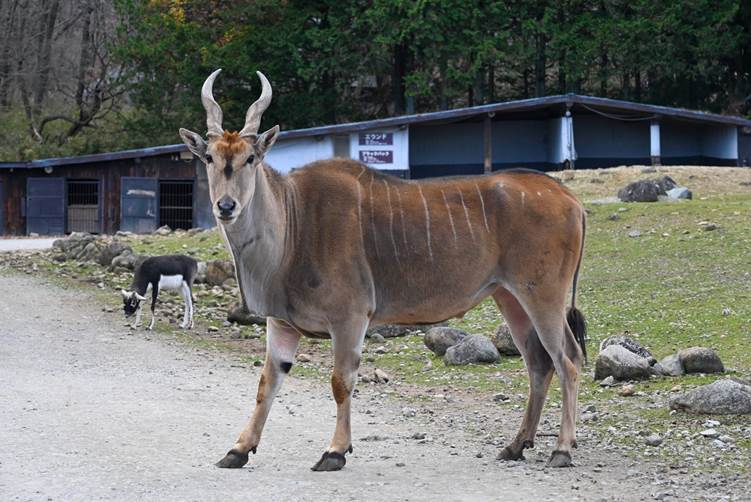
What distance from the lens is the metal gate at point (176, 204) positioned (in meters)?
A: 37.8

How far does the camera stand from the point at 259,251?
851 cm

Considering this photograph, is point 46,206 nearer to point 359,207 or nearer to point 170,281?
point 170,281

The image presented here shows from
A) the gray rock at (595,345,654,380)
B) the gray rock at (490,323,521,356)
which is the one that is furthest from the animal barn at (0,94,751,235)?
the gray rock at (595,345,654,380)

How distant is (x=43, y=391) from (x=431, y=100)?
4195cm

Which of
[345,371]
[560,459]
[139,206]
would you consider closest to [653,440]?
[560,459]

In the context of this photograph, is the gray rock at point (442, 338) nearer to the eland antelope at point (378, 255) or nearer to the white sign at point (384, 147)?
the eland antelope at point (378, 255)

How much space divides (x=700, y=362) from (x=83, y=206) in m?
30.1

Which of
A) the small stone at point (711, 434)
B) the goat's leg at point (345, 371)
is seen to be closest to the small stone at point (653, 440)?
Answer: the small stone at point (711, 434)

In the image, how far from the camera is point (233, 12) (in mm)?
47750

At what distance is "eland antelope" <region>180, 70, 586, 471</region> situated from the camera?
834 centimetres

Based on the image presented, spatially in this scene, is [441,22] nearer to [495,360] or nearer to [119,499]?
[495,360]

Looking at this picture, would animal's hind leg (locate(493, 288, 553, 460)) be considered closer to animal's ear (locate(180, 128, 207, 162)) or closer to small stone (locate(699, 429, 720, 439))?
small stone (locate(699, 429, 720, 439))

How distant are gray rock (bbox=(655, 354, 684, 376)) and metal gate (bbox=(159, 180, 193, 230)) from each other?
27.4 meters

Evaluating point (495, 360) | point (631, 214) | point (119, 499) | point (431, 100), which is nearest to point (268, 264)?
point (119, 499)
